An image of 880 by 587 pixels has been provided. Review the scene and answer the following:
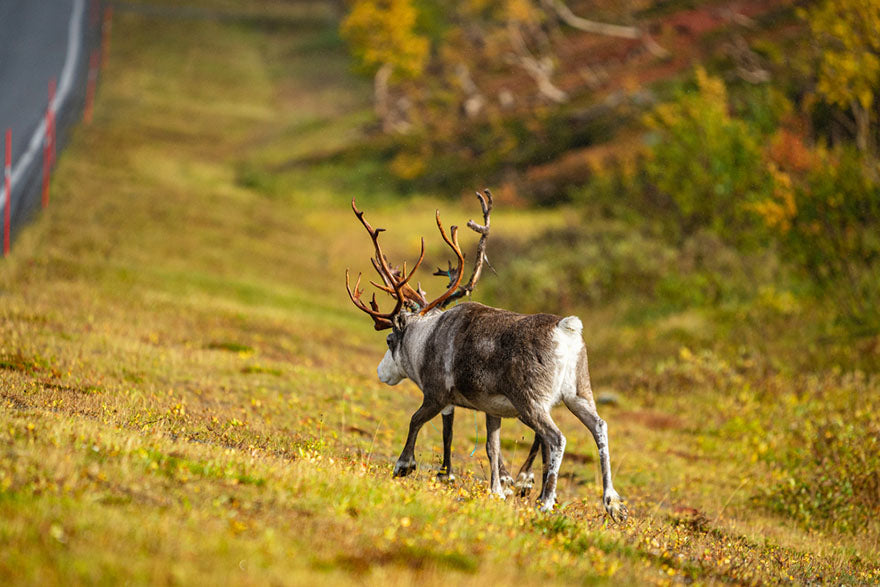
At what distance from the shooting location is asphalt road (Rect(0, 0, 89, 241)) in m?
33.3

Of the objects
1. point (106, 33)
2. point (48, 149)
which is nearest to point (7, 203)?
point (48, 149)

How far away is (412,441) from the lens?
10.2 m

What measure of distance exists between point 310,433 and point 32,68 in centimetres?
4306

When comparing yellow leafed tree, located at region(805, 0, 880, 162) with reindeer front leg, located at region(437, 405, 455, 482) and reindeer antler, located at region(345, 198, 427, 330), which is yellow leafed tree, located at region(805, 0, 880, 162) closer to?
reindeer antler, located at region(345, 198, 427, 330)

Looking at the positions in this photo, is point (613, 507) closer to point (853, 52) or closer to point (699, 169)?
point (853, 52)

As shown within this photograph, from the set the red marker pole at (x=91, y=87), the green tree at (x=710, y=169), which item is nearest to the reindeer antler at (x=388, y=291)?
the green tree at (x=710, y=169)

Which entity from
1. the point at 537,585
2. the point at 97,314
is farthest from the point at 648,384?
the point at 537,585

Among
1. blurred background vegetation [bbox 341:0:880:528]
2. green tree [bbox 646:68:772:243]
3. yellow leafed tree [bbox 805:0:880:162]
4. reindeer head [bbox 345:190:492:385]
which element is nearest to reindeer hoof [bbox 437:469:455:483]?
reindeer head [bbox 345:190:492:385]

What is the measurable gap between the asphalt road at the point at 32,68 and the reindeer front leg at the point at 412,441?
868 inches

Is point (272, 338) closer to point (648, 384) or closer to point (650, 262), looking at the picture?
point (648, 384)

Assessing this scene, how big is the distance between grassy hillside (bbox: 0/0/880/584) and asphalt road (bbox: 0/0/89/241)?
1.84 m

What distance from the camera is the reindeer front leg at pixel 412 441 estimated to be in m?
10.1

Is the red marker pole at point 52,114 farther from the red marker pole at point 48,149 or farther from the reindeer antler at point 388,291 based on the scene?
the reindeer antler at point 388,291

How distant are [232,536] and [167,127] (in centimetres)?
5707
